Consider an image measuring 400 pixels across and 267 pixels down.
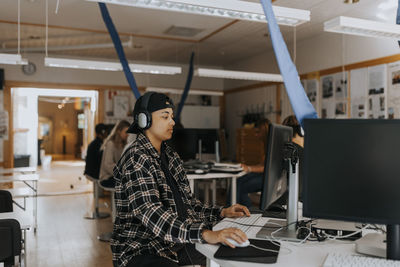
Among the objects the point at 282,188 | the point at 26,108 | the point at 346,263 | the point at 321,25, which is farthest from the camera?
the point at 26,108

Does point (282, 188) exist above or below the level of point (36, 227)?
above

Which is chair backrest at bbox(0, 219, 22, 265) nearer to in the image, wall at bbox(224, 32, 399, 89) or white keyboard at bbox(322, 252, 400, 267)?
white keyboard at bbox(322, 252, 400, 267)

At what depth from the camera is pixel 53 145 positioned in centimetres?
1555

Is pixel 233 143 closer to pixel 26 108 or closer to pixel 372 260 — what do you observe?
pixel 26 108

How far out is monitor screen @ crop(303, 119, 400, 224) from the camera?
1.40 m

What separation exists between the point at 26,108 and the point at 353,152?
890 cm

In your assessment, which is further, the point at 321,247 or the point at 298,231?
the point at 298,231

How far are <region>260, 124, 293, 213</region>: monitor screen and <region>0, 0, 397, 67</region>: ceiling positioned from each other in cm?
376

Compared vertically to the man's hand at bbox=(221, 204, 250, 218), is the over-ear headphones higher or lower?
higher

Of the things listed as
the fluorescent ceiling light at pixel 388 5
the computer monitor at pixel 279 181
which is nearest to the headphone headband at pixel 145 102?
the computer monitor at pixel 279 181

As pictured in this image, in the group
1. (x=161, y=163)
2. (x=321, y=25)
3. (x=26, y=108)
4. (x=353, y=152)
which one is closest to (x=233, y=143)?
(x=321, y=25)

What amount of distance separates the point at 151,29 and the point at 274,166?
543 centimetres

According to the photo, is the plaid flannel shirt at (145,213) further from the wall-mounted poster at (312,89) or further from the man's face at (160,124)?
the wall-mounted poster at (312,89)

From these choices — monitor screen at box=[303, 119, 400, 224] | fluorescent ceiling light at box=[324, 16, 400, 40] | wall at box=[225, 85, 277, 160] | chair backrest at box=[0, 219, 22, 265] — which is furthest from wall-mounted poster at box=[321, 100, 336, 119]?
chair backrest at box=[0, 219, 22, 265]
